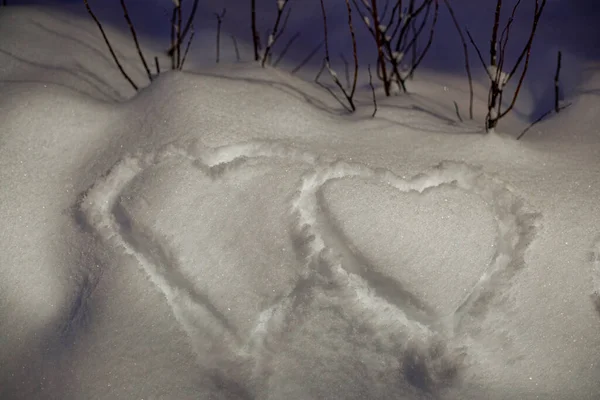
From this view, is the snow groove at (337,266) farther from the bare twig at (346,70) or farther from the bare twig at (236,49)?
the bare twig at (236,49)

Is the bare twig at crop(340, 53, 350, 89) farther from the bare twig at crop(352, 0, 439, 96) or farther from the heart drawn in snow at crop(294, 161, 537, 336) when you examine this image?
the heart drawn in snow at crop(294, 161, 537, 336)

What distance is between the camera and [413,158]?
1.30 metres

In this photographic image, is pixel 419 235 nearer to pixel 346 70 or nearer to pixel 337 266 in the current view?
pixel 337 266

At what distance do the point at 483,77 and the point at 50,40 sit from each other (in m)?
1.58

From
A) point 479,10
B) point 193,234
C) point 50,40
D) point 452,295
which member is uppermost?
point 479,10

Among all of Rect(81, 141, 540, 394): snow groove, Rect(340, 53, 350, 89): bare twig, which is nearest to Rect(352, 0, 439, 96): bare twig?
Rect(340, 53, 350, 89): bare twig

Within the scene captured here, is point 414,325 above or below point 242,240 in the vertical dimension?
below

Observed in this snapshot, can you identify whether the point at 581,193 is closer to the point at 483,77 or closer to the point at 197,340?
the point at 483,77

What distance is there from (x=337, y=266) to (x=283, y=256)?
133mm

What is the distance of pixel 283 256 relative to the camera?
1162mm

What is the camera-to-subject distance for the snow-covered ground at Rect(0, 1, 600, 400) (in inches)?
43.1

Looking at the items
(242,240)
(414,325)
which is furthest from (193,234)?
(414,325)

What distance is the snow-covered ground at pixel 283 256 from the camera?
1.10 m

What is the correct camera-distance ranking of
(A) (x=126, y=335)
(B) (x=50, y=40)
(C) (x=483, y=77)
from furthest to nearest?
(C) (x=483, y=77), (B) (x=50, y=40), (A) (x=126, y=335)
